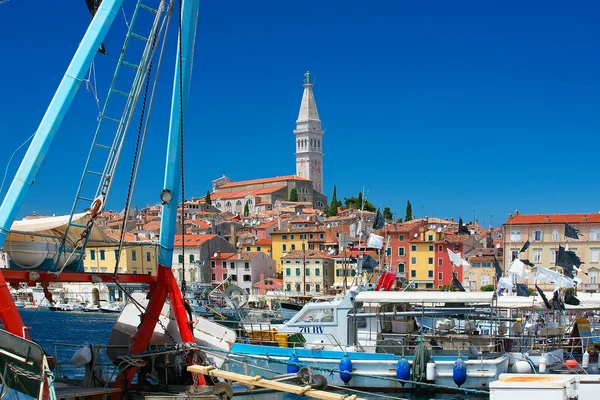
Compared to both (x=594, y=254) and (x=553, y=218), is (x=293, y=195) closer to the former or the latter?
(x=553, y=218)

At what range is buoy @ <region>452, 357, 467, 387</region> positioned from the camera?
823 inches

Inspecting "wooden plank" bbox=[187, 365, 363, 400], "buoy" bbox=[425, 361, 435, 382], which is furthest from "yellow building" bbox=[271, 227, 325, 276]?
"wooden plank" bbox=[187, 365, 363, 400]

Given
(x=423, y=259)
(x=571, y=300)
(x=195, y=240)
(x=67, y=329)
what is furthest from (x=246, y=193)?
(x=571, y=300)

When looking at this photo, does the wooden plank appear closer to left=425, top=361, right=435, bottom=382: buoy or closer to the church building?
left=425, top=361, right=435, bottom=382: buoy

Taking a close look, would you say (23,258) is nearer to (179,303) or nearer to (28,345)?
(179,303)

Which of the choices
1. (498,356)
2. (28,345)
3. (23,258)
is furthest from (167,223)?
(498,356)

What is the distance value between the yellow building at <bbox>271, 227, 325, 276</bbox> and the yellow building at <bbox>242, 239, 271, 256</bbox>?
65.8 inches

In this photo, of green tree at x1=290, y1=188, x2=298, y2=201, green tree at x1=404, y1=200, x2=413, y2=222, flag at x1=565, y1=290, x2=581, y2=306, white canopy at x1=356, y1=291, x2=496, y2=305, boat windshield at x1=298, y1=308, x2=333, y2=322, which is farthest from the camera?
green tree at x1=290, y1=188, x2=298, y2=201

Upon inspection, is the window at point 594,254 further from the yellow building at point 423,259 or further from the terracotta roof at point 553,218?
the yellow building at point 423,259

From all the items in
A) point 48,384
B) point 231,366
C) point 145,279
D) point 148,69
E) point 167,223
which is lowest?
point 231,366

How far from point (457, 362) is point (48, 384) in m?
13.9

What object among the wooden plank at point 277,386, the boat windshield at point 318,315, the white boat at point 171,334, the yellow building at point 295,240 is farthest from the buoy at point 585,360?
the yellow building at point 295,240

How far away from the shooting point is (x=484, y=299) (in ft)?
71.4

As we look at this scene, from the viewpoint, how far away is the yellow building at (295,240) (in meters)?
81.4
